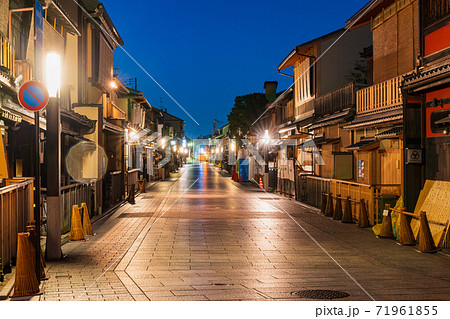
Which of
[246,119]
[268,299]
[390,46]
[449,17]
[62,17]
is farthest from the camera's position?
[246,119]

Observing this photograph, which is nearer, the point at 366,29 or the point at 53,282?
the point at 53,282

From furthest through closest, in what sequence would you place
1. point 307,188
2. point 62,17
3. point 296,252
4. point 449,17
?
point 307,188, point 62,17, point 449,17, point 296,252

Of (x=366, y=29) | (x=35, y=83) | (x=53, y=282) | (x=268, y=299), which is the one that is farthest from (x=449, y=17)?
(x=366, y=29)

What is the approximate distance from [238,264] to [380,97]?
11788 millimetres

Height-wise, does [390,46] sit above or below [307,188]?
above

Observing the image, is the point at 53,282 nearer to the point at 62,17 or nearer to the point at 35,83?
the point at 35,83

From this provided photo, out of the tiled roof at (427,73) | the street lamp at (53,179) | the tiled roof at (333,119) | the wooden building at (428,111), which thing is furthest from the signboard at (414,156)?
the street lamp at (53,179)

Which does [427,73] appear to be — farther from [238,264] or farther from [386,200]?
[238,264]

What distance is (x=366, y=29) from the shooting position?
28359 millimetres

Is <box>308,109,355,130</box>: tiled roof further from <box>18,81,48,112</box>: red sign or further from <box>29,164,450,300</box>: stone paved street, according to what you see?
<box>18,81,48,112</box>: red sign

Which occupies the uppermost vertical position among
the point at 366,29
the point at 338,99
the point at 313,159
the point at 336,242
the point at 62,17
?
the point at 366,29

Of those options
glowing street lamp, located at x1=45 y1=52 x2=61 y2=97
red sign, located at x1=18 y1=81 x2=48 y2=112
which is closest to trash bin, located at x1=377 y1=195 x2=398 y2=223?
glowing street lamp, located at x1=45 y1=52 x2=61 y2=97

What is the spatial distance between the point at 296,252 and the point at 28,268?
6.12 meters

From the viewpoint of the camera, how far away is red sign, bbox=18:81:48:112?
25.5 feet
